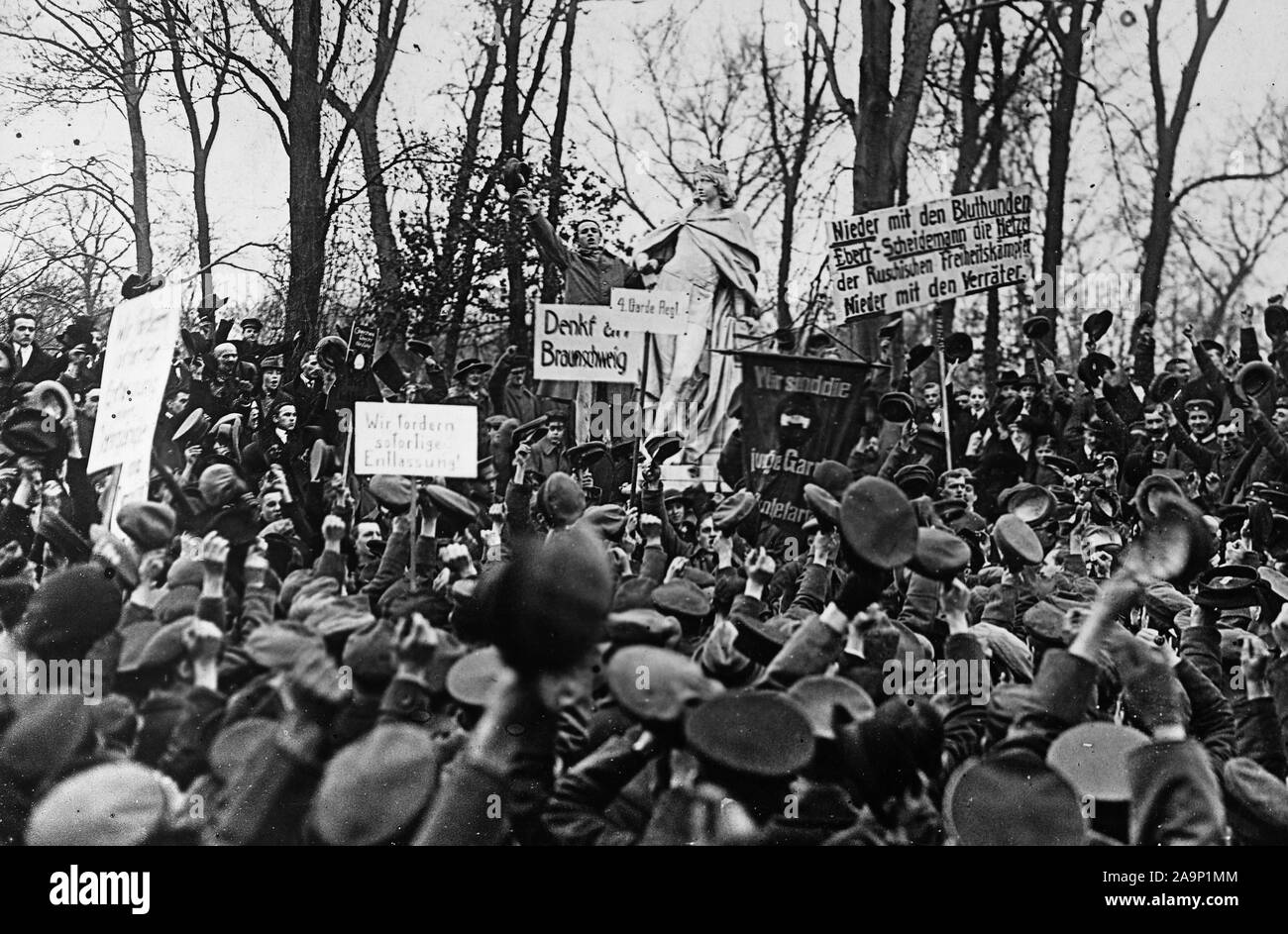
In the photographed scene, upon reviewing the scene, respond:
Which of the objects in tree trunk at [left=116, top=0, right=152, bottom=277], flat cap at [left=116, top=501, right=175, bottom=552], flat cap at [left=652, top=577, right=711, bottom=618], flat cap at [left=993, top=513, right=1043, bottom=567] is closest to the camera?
flat cap at [left=652, top=577, right=711, bottom=618]

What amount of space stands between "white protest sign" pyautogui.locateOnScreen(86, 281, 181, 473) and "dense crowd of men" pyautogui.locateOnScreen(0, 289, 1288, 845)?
0.09 meters

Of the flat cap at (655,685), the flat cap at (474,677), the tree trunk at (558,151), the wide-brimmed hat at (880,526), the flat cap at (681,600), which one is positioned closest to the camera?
the flat cap at (655,685)

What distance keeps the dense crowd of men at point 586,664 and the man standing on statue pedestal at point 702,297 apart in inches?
40.5

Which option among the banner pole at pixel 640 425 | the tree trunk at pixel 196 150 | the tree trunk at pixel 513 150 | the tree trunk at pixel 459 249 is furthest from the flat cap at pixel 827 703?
the tree trunk at pixel 196 150

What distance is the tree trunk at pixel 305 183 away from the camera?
600 cm

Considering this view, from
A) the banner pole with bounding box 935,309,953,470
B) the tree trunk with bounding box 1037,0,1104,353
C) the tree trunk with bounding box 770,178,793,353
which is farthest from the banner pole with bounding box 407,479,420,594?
the tree trunk with bounding box 1037,0,1104,353

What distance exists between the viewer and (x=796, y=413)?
593cm

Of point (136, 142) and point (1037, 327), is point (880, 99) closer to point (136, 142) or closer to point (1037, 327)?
point (1037, 327)

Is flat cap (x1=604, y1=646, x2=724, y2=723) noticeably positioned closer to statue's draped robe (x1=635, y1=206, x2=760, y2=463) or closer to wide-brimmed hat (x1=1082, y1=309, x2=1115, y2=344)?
statue's draped robe (x1=635, y1=206, x2=760, y2=463)

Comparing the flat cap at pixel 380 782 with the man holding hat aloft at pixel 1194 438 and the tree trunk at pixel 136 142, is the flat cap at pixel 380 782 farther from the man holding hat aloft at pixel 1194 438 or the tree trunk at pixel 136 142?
the man holding hat aloft at pixel 1194 438

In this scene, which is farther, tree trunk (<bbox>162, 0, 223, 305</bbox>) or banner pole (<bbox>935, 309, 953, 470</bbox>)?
banner pole (<bbox>935, 309, 953, 470</bbox>)

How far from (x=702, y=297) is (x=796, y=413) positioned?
1.23 meters

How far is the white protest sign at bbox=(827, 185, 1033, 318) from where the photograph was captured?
20.5 ft
